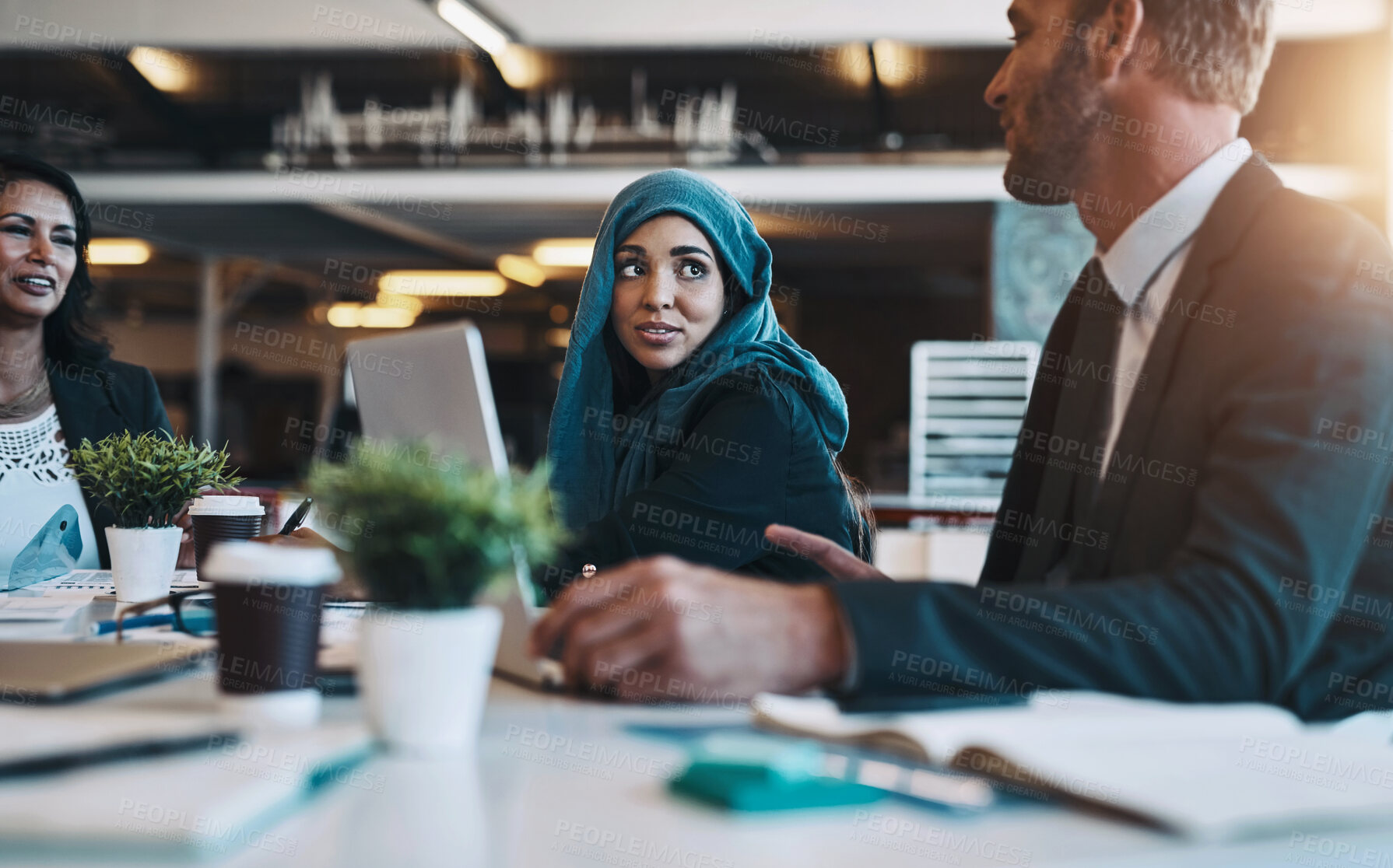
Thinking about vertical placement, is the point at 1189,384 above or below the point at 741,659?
above

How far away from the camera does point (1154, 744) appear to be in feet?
2.71

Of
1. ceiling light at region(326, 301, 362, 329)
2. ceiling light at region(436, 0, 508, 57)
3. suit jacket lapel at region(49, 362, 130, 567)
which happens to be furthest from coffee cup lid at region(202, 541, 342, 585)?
ceiling light at region(326, 301, 362, 329)

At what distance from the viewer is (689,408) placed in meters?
2.08

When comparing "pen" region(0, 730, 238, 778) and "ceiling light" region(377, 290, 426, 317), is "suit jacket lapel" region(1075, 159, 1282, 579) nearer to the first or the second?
"pen" region(0, 730, 238, 778)

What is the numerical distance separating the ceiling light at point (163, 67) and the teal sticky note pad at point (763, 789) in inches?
381

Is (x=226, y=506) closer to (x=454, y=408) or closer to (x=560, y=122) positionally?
(x=454, y=408)

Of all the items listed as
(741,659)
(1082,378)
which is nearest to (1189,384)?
(1082,378)

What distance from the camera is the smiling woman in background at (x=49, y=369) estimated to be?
2598 millimetres

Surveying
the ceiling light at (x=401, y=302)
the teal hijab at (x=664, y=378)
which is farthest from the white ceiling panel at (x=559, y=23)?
the teal hijab at (x=664, y=378)

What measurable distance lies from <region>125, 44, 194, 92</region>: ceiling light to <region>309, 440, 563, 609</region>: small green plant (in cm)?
944

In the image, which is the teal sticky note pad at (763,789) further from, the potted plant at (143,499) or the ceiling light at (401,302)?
the ceiling light at (401,302)

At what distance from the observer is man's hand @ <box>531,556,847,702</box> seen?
0.88m

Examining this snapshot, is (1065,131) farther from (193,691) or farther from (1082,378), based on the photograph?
(193,691)

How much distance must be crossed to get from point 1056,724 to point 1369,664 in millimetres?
545
